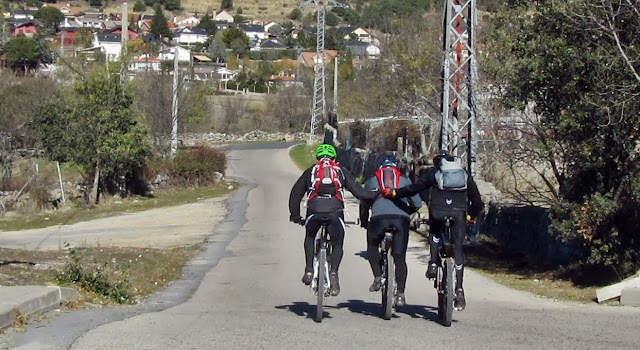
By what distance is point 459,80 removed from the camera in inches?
717

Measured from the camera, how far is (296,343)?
8.02 metres

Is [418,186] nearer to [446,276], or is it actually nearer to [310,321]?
[446,276]

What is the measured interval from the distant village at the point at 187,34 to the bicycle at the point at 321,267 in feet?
246

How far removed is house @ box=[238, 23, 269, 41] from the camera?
135625 millimetres

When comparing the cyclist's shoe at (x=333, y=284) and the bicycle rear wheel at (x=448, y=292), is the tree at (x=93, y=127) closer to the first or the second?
the cyclist's shoe at (x=333, y=284)

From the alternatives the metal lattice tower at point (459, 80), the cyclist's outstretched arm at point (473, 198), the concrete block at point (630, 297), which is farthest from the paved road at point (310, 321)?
the metal lattice tower at point (459, 80)

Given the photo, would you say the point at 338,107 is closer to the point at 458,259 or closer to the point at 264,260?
the point at 264,260

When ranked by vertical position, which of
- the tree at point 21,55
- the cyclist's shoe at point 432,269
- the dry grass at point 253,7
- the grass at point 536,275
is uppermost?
the dry grass at point 253,7

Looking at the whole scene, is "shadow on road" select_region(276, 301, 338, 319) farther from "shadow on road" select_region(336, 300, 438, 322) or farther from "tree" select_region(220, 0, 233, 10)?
"tree" select_region(220, 0, 233, 10)

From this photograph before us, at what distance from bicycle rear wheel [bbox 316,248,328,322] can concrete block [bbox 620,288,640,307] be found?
3.78 meters

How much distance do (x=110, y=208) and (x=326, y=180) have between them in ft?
75.7

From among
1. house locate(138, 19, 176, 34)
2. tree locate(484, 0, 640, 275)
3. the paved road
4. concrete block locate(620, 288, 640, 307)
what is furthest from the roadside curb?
house locate(138, 19, 176, 34)

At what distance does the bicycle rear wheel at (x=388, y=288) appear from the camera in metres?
9.36

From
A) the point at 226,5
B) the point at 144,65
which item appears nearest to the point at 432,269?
the point at 144,65
